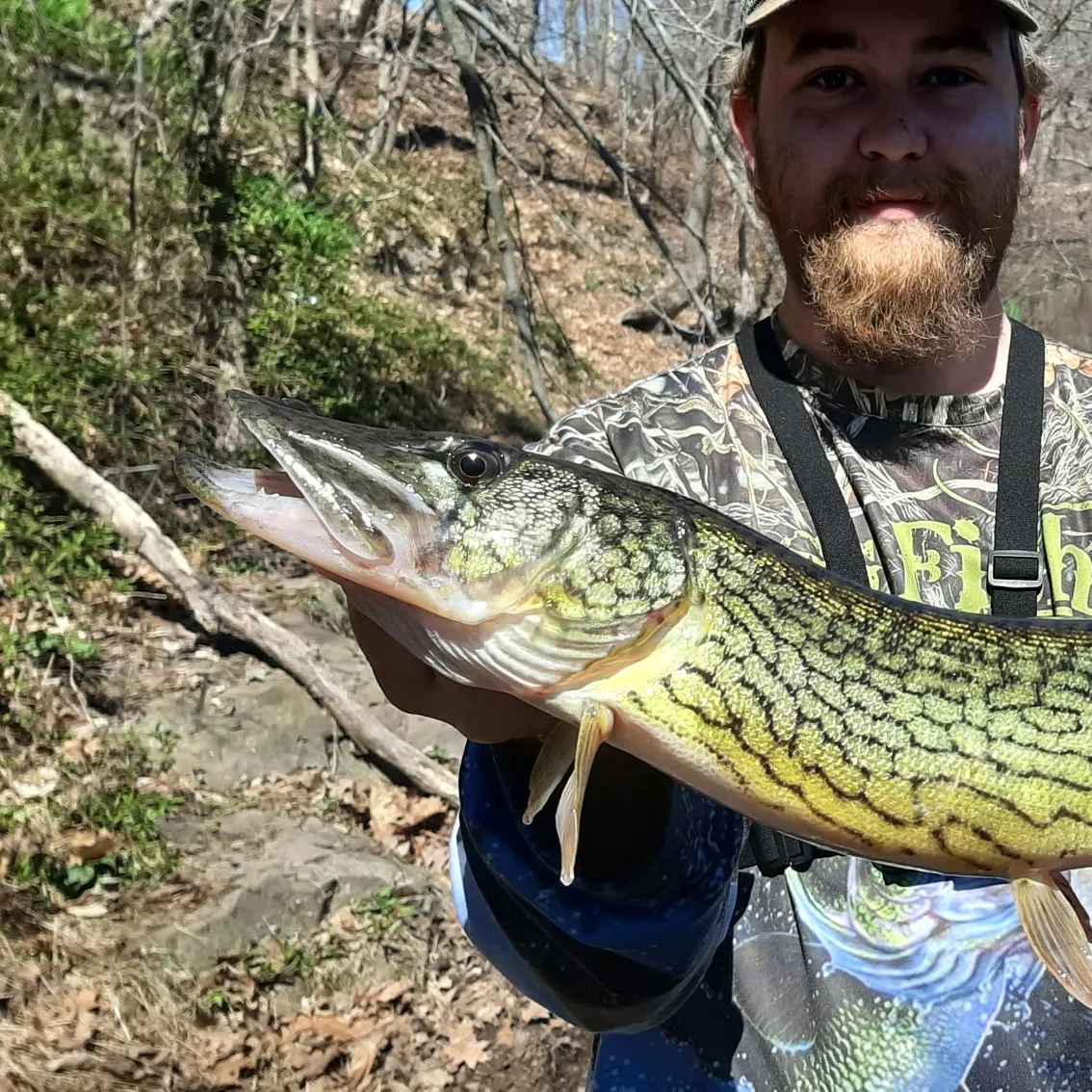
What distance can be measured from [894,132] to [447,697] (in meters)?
1.63

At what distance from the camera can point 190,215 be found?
6691 mm

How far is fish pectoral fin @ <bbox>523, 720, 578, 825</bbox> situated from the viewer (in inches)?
64.8

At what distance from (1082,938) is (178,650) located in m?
4.71

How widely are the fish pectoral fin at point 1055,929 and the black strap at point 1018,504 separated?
0.53 metres

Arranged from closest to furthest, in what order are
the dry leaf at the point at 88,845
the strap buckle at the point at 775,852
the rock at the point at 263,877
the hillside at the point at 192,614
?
1. the strap buckle at the point at 775,852
2. the hillside at the point at 192,614
3. the rock at the point at 263,877
4. the dry leaf at the point at 88,845

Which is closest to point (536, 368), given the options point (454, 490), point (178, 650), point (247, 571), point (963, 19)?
point (247, 571)

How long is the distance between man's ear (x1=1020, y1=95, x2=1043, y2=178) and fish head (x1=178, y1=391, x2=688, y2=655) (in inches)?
62.2

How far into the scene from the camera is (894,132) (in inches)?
85.9

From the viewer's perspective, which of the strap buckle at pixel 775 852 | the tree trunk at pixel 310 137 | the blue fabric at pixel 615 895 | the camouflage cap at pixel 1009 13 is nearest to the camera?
the blue fabric at pixel 615 895

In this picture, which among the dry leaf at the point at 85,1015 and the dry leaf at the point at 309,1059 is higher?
the dry leaf at the point at 85,1015

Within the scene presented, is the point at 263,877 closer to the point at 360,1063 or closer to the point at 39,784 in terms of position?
the point at 360,1063

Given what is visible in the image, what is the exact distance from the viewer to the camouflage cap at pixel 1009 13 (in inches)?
83.9

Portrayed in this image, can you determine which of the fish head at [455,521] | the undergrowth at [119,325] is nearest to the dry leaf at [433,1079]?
the undergrowth at [119,325]

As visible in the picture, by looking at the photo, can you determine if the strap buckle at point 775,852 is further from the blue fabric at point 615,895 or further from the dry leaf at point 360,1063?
the dry leaf at point 360,1063
